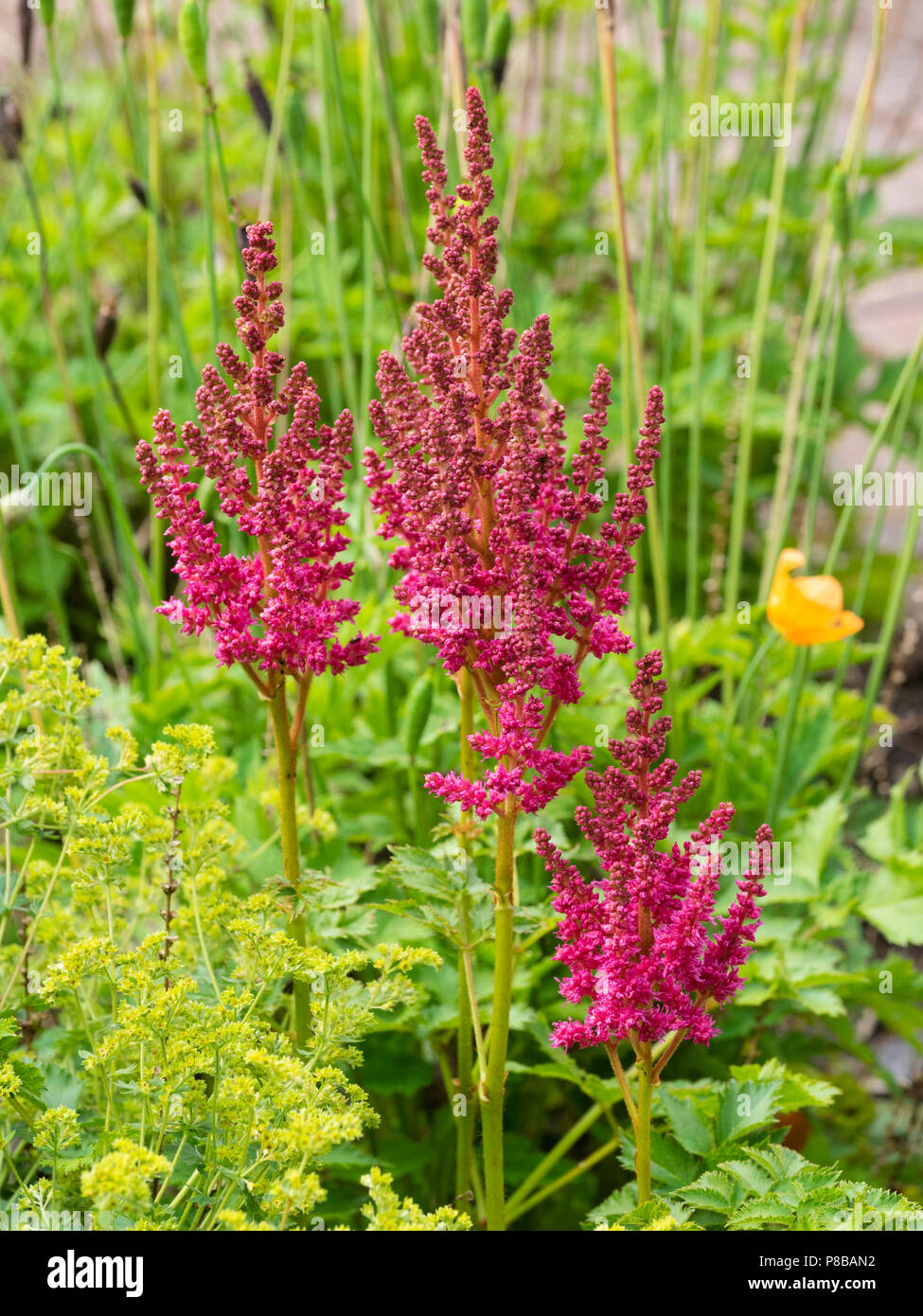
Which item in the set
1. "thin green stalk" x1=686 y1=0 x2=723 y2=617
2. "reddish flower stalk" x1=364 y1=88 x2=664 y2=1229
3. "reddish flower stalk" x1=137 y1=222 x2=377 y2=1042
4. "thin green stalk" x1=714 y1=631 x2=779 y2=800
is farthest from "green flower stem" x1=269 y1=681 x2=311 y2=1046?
"thin green stalk" x1=686 y1=0 x2=723 y2=617

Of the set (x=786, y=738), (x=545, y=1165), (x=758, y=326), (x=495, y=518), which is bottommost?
(x=545, y=1165)

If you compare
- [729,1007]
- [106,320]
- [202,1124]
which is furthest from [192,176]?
[202,1124]

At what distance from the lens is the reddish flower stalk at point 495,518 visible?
1.05m

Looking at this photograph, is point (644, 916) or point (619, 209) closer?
point (644, 916)

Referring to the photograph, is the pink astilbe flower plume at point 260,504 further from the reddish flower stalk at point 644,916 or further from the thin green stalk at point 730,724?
the thin green stalk at point 730,724

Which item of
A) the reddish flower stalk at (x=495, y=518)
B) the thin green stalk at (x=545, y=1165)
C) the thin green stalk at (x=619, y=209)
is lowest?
the thin green stalk at (x=545, y=1165)

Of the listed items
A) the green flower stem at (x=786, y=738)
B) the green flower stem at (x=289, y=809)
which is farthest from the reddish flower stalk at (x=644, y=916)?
the green flower stem at (x=786, y=738)

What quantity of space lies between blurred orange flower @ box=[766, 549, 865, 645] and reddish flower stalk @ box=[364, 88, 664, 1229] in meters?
0.53

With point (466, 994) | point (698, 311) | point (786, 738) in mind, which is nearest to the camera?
point (466, 994)

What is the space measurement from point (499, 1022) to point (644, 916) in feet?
0.59

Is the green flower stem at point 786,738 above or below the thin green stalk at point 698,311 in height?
below

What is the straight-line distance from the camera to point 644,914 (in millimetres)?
1047

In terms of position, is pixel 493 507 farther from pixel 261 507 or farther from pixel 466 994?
pixel 466 994

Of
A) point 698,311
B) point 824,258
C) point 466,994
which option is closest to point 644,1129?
point 466,994
